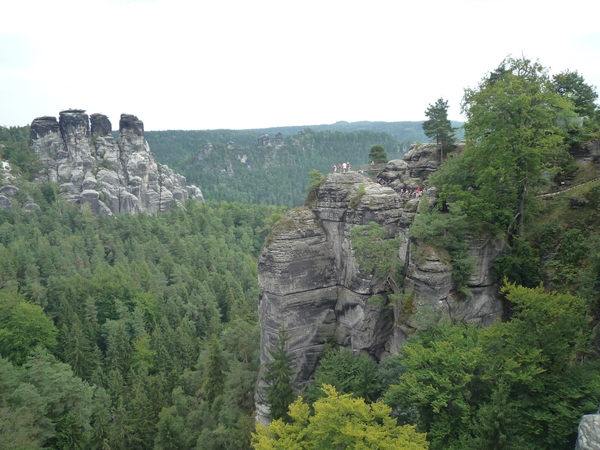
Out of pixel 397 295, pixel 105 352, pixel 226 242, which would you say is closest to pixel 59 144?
pixel 226 242

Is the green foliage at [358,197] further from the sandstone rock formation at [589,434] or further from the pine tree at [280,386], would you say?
the sandstone rock formation at [589,434]

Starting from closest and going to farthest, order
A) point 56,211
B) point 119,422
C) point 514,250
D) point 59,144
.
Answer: point 514,250 < point 119,422 < point 56,211 < point 59,144

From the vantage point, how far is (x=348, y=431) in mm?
13375

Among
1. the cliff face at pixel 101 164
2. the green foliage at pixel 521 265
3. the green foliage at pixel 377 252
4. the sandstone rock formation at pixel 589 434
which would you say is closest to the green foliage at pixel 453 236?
the green foliage at pixel 521 265

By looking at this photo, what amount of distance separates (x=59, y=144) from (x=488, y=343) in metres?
97.6

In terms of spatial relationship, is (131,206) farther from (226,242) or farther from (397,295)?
(397,295)

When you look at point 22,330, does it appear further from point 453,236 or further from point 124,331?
point 453,236

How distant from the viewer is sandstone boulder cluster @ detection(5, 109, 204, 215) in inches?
3290

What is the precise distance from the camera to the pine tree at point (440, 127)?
30.8 meters

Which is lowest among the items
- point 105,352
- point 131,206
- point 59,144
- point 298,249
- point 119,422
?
point 105,352

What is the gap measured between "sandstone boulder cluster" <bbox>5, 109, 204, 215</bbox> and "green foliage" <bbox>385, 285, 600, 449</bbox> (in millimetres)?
78852

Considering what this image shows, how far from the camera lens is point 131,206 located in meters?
86.6

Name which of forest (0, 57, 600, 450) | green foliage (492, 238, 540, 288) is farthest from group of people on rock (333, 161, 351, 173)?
green foliage (492, 238, 540, 288)

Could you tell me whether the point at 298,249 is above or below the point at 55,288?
above
